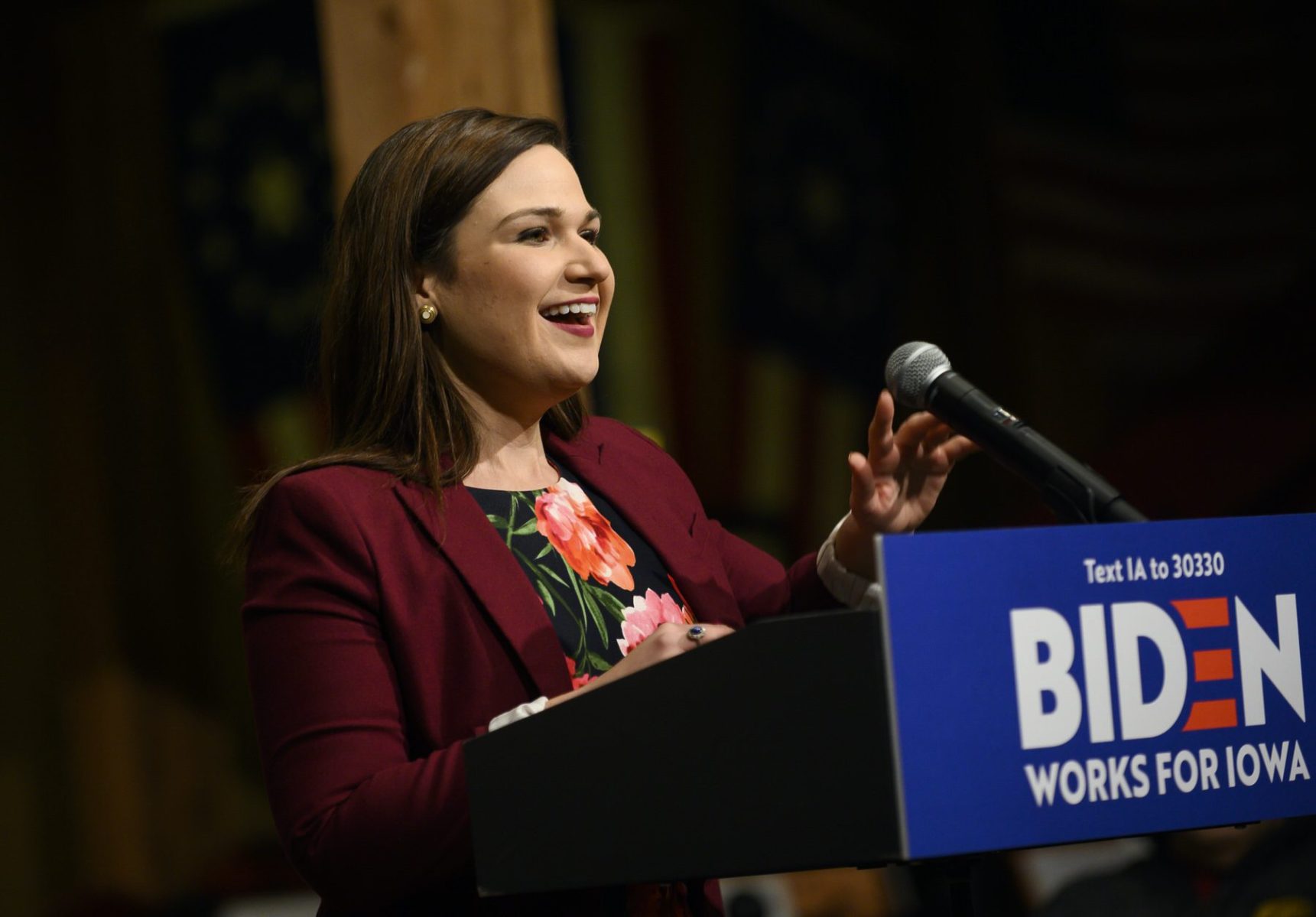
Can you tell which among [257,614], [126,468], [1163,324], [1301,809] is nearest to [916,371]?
[1301,809]

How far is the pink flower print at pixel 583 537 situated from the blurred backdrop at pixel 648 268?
265 cm

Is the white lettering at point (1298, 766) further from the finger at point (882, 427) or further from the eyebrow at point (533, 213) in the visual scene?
the eyebrow at point (533, 213)

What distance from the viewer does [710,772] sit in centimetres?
101

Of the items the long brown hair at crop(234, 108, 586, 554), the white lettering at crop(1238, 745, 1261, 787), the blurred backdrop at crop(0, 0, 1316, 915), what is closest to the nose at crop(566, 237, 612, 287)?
the long brown hair at crop(234, 108, 586, 554)

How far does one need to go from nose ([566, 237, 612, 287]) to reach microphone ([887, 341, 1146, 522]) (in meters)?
0.36

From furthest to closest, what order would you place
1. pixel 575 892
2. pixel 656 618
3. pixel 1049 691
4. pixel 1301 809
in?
pixel 656 618, pixel 575 892, pixel 1301 809, pixel 1049 691

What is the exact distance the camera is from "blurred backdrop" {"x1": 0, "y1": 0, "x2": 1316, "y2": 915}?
4312mm

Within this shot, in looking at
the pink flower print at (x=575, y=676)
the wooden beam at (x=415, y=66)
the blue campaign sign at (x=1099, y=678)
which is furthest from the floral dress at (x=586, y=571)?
the wooden beam at (x=415, y=66)

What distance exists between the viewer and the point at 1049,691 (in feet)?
3.29

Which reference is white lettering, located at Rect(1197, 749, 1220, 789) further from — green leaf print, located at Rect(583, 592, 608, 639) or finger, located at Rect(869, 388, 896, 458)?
green leaf print, located at Rect(583, 592, 608, 639)

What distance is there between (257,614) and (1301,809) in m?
0.90

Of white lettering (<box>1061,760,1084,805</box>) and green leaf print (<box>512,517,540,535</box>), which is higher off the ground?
green leaf print (<box>512,517,540,535</box>)

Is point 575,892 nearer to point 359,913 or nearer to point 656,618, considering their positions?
point 359,913

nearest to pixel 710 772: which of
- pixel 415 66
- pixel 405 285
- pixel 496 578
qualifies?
pixel 496 578
